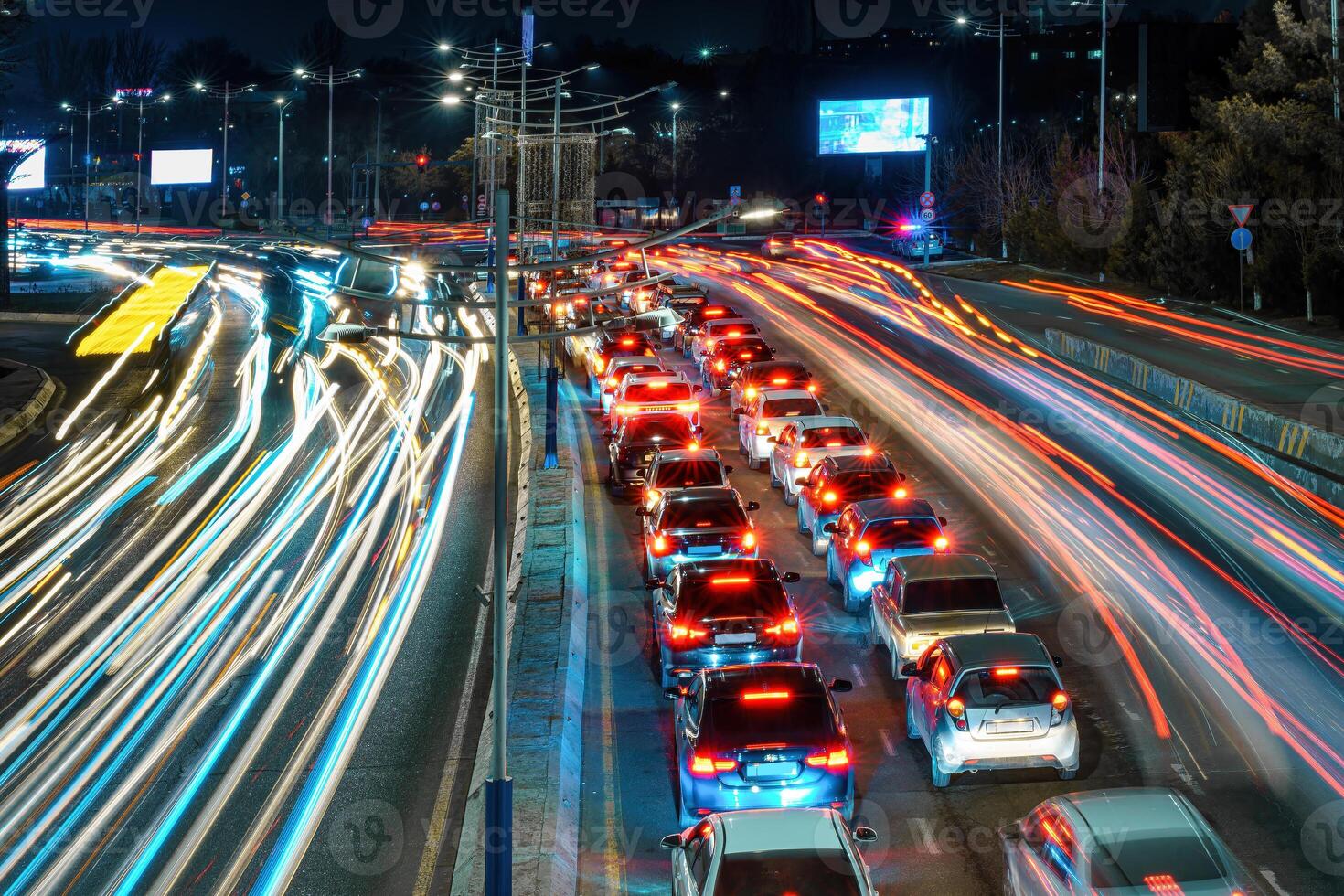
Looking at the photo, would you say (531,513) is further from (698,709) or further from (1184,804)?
(1184,804)

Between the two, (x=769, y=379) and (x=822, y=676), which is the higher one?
(x=769, y=379)

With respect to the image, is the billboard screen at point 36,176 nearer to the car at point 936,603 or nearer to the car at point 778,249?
the car at point 778,249

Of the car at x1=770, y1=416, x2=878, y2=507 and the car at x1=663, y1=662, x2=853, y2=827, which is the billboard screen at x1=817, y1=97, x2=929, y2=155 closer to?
Answer: the car at x1=770, y1=416, x2=878, y2=507

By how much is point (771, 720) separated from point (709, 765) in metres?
0.68

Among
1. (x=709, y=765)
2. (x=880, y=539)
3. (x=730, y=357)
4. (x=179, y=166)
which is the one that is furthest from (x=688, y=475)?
(x=179, y=166)

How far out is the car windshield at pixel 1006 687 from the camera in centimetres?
1377

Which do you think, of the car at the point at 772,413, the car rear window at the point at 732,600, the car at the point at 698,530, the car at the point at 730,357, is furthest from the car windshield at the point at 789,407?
the car rear window at the point at 732,600

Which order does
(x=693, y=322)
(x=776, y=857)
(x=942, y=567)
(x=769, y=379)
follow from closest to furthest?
(x=776, y=857), (x=942, y=567), (x=769, y=379), (x=693, y=322)

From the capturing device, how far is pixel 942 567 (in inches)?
683

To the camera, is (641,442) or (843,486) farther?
(641,442)

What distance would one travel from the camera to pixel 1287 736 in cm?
1526

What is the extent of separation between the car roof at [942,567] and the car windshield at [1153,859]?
756 cm

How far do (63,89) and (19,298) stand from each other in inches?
4296

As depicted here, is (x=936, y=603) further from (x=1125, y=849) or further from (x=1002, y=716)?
(x=1125, y=849)
